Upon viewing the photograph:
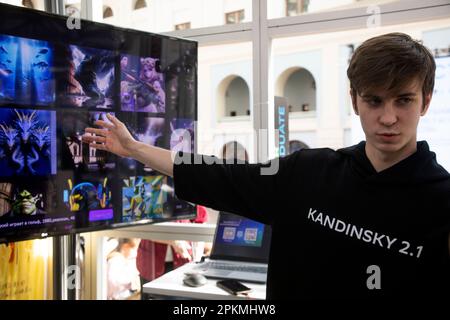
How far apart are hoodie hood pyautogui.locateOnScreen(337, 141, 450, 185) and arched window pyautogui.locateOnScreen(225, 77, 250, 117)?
1310cm

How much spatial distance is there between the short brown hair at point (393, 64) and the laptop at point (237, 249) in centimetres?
131

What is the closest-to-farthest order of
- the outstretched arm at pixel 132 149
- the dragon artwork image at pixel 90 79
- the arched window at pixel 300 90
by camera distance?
the outstretched arm at pixel 132 149 < the dragon artwork image at pixel 90 79 < the arched window at pixel 300 90

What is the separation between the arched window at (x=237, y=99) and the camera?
46.5 feet

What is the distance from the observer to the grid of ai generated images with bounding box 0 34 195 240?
68.1 inches

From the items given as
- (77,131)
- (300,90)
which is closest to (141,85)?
(77,131)

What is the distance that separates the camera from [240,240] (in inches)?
91.2

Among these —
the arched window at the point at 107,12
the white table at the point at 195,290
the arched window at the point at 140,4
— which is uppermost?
the arched window at the point at 140,4

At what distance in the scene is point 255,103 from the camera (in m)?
2.45

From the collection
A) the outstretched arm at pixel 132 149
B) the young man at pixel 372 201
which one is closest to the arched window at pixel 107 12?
the outstretched arm at pixel 132 149

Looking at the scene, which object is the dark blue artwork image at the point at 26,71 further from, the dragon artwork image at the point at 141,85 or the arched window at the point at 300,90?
→ the arched window at the point at 300,90

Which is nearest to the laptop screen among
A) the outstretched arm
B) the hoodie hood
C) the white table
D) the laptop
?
the laptop

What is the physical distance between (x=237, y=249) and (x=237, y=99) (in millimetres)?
12152

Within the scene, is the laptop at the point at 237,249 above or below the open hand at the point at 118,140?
below
